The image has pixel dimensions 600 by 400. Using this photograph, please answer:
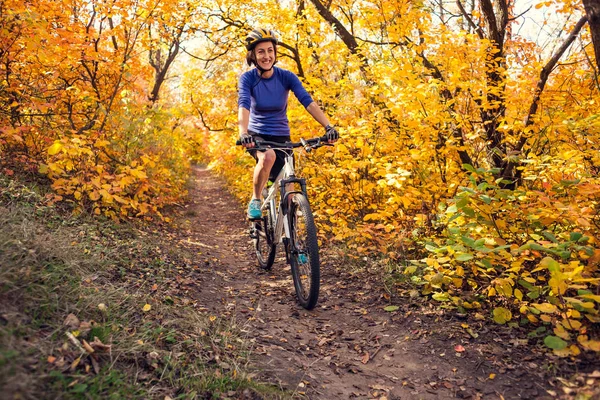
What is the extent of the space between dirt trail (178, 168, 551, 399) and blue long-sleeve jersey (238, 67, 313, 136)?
6.00ft

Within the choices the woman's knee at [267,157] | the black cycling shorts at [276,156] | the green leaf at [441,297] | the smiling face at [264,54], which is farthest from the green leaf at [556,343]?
the smiling face at [264,54]

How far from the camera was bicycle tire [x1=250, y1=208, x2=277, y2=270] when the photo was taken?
188 inches

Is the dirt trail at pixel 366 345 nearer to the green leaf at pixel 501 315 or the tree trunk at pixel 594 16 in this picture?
the green leaf at pixel 501 315

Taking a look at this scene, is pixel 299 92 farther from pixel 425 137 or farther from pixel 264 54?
pixel 425 137

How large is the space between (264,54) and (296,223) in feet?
6.08

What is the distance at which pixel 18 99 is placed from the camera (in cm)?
517

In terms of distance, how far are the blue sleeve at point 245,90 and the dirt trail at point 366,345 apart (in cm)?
202

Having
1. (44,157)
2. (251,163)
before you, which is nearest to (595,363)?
(44,157)

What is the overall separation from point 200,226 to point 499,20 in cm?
641

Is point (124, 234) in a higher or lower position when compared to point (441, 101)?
lower

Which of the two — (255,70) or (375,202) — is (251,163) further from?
(255,70)

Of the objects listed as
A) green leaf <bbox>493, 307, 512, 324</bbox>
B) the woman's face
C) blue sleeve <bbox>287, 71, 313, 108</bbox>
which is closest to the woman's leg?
blue sleeve <bbox>287, 71, 313, 108</bbox>

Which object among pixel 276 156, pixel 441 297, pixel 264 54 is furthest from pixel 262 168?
pixel 441 297

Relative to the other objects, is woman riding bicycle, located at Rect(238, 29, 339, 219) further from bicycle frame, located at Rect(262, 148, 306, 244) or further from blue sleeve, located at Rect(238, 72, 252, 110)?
bicycle frame, located at Rect(262, 148, 306, 244)
